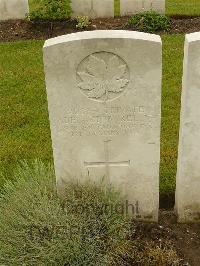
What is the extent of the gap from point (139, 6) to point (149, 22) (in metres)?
0.93

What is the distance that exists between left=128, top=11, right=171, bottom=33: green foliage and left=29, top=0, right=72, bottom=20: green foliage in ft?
4.09

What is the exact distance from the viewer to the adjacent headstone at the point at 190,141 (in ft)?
13.0

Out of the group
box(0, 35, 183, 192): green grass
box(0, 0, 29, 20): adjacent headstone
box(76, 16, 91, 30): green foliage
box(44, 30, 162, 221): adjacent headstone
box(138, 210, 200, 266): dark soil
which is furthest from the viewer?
box(0, 0, 29, 20): adjacent headstone

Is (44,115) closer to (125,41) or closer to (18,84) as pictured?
(18,84)

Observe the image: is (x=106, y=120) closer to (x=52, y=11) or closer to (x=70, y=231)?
(x=70, y=231)

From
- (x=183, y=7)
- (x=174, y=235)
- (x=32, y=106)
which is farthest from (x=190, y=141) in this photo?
(x=183, y=7)

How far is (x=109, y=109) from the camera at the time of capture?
164 inches

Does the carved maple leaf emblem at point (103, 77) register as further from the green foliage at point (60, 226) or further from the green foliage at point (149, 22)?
the green foliage at point (149, 22)

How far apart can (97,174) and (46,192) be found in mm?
484

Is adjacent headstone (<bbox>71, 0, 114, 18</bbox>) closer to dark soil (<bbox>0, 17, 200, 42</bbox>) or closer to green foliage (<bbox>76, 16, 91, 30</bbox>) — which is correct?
dark soil (<bbox>0, 17, 200, 42</bbox>)

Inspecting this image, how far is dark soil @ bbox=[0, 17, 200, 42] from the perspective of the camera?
938 cm

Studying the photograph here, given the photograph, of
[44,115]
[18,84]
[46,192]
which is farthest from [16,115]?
[46,192]

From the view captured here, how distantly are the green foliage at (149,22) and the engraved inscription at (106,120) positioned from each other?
5284mm

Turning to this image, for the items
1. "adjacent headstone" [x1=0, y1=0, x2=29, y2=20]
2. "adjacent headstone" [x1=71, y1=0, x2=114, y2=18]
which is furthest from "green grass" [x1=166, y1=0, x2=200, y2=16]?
"adjacent headstone" [x1=0, y1=0, x2=29, y2=20]
